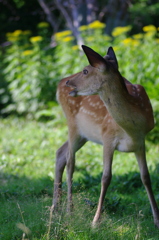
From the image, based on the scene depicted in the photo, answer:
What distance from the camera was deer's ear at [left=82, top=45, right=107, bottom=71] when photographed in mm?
3746

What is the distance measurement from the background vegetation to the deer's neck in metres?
0.79

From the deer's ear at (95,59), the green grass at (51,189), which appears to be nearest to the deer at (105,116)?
the deer's ear at (95,59)

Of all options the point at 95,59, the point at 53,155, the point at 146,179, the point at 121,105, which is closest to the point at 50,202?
the point at 146,179

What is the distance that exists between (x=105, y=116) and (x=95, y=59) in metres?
0.86

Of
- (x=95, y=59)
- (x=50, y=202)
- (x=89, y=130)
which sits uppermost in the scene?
(x=95, y=59)

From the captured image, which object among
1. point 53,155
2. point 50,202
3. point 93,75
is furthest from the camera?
point 53,155

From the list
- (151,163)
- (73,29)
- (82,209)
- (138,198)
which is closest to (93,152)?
(151,163)

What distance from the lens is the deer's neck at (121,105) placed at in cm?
386

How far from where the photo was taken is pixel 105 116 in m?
4.46

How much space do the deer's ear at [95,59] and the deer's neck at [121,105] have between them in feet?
0.50

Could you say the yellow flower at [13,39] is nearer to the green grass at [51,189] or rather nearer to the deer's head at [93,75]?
the green grass at [51,189]

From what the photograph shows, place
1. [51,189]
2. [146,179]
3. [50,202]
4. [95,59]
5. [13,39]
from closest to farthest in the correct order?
[95,59]
[146,179]
[50,202]
[51,189]
[13,39]

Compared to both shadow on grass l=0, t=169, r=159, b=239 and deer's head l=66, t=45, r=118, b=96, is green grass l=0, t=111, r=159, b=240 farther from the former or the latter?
deer's head l=66, t=45, r=118, b=96

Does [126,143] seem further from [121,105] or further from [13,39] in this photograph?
[13,39]
